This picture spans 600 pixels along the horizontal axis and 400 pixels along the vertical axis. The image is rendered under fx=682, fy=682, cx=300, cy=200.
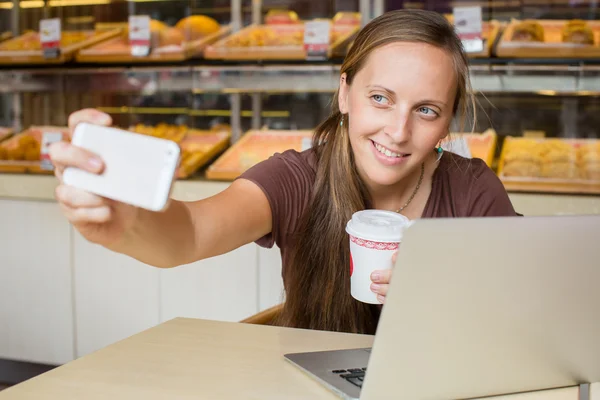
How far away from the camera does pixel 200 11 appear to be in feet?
10.5

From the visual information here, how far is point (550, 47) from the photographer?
2.69 metres

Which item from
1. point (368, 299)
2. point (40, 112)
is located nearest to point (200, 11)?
point (40, 112)

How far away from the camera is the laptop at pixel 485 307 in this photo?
76 centimetres

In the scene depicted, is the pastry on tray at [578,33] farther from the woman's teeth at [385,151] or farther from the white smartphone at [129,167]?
the white smartphone at [129,167]

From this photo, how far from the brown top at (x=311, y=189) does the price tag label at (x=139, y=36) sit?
176 centimetres

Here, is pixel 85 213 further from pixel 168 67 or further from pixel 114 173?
pixel 168 67

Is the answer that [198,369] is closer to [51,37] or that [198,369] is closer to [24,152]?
[24,152]

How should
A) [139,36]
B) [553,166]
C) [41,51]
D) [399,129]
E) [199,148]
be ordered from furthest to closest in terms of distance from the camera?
[41,51] < [139,36] < [199,148] < [553,166] < [399,129]

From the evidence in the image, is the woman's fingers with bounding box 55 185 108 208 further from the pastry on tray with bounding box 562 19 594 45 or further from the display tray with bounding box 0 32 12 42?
the display tray with bounding box 0 32 12 42

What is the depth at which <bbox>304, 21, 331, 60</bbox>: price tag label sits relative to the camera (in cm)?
294

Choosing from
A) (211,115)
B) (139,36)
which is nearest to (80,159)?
(211,115)

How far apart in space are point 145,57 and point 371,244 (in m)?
2.30

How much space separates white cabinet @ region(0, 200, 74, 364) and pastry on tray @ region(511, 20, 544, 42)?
2.04 m

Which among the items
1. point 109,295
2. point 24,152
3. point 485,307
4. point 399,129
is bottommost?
point 109,295
